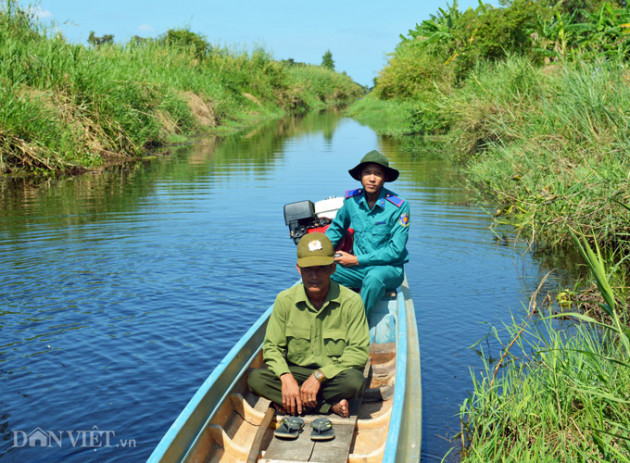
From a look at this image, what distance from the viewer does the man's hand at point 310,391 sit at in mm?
4711

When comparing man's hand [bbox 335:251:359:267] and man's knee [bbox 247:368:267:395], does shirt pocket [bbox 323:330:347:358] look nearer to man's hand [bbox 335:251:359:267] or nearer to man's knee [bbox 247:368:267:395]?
man's knee [bbox 247:368:267:395]

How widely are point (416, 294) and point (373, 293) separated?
9.00 feet

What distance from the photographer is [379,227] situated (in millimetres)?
6566

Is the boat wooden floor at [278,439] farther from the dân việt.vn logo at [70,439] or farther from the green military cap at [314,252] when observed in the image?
the green military cap at [314,252]

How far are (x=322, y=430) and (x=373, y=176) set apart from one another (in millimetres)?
2657

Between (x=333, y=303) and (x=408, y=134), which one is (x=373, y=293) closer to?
(x=333, y=303)

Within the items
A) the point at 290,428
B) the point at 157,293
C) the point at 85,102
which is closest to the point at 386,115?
the point at 85,102

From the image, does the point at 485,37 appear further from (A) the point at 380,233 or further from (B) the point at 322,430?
(B) the point at 322,430

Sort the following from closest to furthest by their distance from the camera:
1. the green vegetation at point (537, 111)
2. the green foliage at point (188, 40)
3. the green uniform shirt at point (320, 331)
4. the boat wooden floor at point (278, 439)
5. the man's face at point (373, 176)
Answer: the boat wooden floor at point (278, 439), the green uniform shirt at point (320, 331), the man's face at point (373, 176), the green vegetation at point (537, 111), the green foliage at point (188, 40)

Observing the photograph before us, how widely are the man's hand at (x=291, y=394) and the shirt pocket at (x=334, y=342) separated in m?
0.37

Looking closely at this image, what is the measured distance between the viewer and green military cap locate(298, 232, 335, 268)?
4.67m

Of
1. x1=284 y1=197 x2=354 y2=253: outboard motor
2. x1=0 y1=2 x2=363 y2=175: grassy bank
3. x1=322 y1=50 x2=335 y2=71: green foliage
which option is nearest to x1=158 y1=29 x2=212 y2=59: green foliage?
x1=0 y1=2 x2=363 y2=175: grassy bank

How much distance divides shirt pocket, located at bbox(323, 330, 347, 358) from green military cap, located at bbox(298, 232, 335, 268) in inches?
23.2

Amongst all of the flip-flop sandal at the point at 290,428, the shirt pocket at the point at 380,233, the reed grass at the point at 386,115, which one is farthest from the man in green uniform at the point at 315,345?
the reed grass at the point at 386,115
